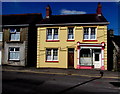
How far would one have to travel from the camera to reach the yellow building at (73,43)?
1727cm

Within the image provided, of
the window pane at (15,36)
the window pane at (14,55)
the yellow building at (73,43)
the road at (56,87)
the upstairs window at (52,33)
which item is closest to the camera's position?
the road at (56,87)

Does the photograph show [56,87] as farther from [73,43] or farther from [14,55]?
[14,55]


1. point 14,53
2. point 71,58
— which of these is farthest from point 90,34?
point 14,53

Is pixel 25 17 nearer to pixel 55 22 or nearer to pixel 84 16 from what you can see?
pixel 55 22

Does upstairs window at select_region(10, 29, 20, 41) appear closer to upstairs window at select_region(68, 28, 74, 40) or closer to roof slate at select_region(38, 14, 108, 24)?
roof slate at select_region(38, 14, 108, 24)

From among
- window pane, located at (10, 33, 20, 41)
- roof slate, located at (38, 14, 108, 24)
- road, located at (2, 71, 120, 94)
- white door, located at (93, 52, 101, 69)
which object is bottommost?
road, located at (2, 71, 120, 94)

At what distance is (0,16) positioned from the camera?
79.0 ft

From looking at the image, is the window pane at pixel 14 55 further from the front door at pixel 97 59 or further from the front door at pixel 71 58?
the front door at pixel 97 59

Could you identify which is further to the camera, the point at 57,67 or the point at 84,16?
the point at 84,16

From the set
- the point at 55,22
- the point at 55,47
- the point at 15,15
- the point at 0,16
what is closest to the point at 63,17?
the point at 55,22

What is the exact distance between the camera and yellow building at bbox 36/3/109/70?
1727 cm

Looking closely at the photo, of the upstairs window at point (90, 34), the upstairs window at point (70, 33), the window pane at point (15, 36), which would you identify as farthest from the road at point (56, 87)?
the window pane at point (15, 36)

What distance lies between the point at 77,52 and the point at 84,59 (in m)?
1.36

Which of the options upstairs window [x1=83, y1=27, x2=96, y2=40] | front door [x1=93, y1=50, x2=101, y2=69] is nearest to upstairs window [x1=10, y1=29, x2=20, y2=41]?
upstairs window [x1=83, y1=27, x2=96, y2=40]
